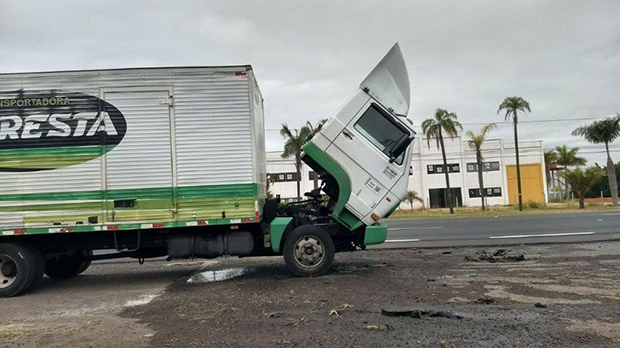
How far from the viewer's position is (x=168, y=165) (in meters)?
7.92

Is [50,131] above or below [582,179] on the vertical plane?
above

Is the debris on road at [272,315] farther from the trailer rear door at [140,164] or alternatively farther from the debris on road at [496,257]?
the debris on road at [496,257]

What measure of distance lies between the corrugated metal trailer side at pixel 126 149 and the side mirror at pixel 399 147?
8.02 ft

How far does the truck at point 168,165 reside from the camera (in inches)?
306

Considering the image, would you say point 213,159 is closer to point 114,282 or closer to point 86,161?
point 86,161

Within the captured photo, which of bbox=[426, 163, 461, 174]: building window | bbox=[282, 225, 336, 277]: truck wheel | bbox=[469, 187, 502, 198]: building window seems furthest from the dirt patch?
bbox=[469, 187, 502, 198]: building window

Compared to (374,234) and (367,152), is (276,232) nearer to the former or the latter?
(374,234)

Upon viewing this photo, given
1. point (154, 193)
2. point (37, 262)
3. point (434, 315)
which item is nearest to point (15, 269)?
point (37, 262)

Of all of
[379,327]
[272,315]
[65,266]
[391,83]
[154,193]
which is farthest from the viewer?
[65,266]

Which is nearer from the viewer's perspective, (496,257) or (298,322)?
(298,322)

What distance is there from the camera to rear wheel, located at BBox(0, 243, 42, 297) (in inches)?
301

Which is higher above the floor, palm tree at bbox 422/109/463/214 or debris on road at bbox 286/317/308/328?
palm tree at bbox 422/109/463/214

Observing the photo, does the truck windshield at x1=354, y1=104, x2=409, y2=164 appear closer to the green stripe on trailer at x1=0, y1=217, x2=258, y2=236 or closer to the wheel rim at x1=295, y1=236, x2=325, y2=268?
the wheel rim at x1=295, y1=236, x2=325, y2=268

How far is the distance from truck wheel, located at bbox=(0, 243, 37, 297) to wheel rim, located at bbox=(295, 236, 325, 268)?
447 centimetres
